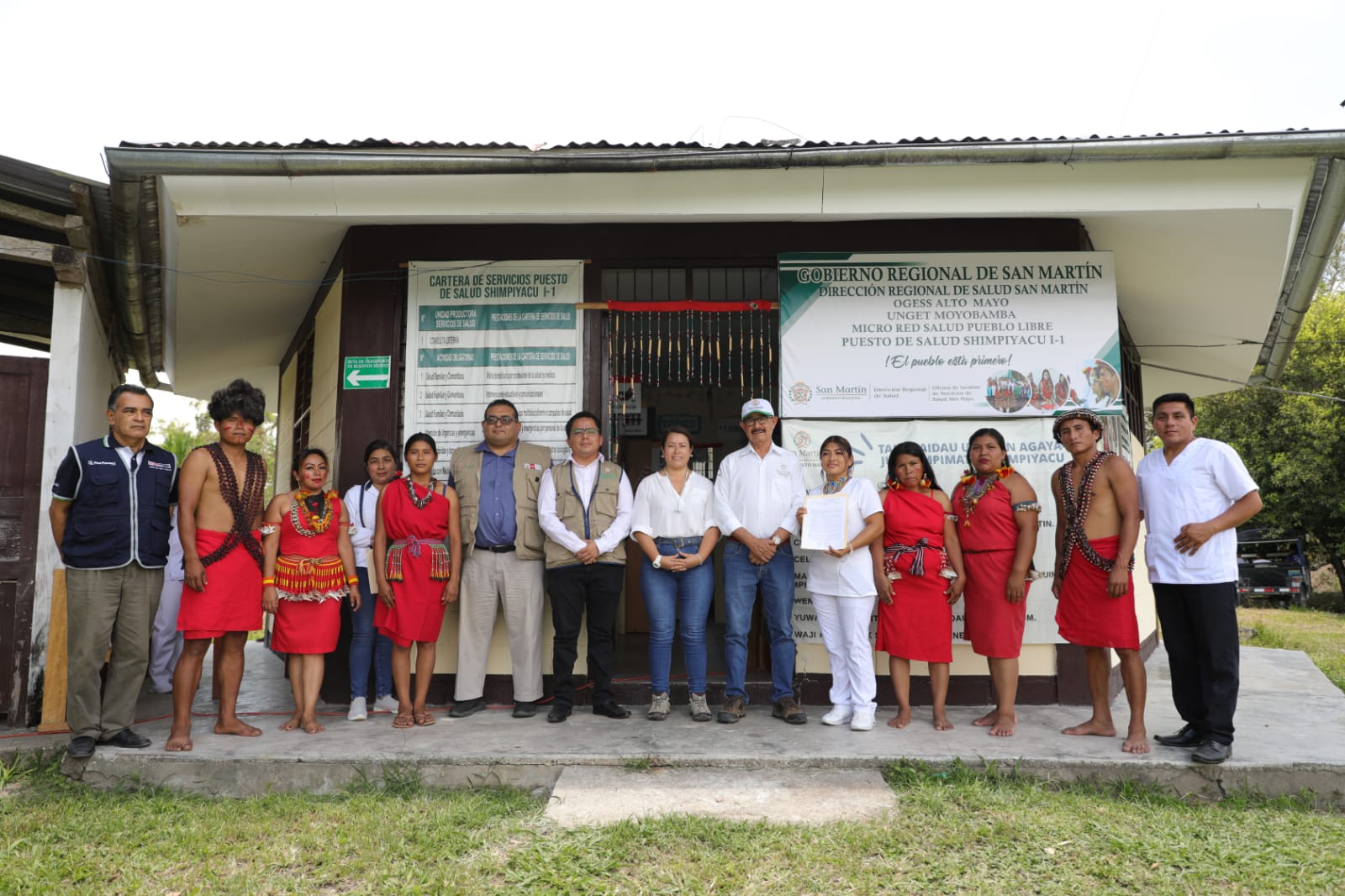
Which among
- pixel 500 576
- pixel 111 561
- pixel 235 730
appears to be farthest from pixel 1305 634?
pixel 111 561

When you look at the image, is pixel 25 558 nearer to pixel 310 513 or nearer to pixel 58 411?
pixel 58 411

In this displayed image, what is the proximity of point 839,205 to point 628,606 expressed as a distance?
5163 millimetres

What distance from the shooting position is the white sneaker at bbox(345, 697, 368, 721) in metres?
4.96

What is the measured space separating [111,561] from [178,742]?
944 mm

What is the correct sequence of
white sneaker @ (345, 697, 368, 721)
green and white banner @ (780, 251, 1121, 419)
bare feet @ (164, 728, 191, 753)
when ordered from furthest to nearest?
1. green and white banner @ (780, 251, 1121, 419)
2. white sneaker @ (345, 697, 368, 721)
3. bare feet @ (164, 728, 191, 753)

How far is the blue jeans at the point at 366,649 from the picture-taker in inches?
199

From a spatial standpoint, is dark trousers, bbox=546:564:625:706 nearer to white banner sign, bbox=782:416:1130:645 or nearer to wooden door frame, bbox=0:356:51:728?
white banner sign, bbox=782:416:1130:645

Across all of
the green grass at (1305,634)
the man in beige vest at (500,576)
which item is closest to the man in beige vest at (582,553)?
the man in beige vest at (500,576)

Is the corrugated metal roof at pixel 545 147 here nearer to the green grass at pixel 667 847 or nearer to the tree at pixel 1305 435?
the green grass at pixel 667 847

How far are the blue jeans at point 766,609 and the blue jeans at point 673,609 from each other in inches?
5.9

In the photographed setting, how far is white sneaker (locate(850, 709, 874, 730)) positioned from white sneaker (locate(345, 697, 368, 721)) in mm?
2755

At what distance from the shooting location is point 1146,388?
11.3m

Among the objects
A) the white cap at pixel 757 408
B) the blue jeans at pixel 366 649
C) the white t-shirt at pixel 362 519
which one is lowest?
the blue jeans at pixel 366 649

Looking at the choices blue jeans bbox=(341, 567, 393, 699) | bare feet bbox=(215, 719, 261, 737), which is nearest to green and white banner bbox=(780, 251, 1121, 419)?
blue jeans bbox=(341, 567, 393, 699)
